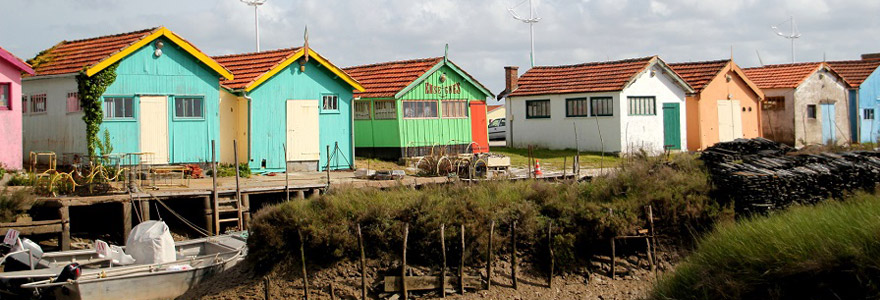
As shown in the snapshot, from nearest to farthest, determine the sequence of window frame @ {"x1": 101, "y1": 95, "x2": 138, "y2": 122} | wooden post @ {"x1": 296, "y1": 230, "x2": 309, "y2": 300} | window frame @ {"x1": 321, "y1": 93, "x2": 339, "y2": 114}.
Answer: wooden post @ {"x1": 296, "y1": 230, "x2": 309, "y2": 300} → window frame @ {"x1": 101, "y1": 95, "x2": 138, "y2": 122} → window frame @ {"x1": 321, "y1": 93, "x2": 339, "y2": 114}

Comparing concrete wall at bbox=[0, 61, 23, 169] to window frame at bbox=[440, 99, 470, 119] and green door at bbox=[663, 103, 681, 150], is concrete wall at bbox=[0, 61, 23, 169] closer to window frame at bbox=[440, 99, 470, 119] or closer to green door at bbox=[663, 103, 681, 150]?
window frame at bbox=[440, 99, 470, 119]

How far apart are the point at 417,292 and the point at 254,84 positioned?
11687mm

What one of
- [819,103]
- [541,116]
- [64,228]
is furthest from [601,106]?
[64,228]

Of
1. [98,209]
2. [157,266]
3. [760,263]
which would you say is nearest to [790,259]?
[760,263]

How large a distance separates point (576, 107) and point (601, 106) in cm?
106

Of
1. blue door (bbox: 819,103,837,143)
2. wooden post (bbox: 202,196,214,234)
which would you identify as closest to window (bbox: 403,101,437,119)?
wooden post (bbox: 202,196,214,234)

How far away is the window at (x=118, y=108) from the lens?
24.3 meters

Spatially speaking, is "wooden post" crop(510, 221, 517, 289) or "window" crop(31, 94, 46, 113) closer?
"wooden post" crop(510, 221, 517, 289)

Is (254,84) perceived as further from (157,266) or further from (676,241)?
(676,241)

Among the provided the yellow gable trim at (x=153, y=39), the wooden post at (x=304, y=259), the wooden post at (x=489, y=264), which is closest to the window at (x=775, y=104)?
the yellow gable trim at (x=153, y=39)

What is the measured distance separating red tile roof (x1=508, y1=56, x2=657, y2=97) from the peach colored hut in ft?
10.4

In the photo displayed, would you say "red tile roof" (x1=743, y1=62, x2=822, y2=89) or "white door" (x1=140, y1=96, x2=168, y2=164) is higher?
"red tile roof" (x1=743, y1=62, x2=822, y2=89)

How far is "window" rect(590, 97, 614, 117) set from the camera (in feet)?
114

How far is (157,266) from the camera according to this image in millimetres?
18328
